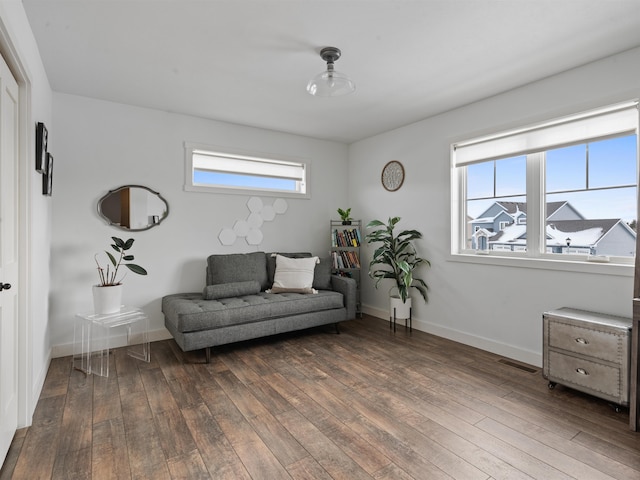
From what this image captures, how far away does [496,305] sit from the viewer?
3.37m

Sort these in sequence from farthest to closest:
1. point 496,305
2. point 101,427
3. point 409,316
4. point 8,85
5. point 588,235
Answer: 1. point 409,316
2. point 496,305
3. point 588,235
4. point 101,427
5. point 8,85

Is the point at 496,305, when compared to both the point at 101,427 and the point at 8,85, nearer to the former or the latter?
the point at 101,427

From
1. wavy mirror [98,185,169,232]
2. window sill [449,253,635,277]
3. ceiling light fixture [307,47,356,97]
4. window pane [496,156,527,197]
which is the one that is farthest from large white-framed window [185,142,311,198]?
window pane [496,156,527,197]

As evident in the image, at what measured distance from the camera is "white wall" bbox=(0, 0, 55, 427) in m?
1.84

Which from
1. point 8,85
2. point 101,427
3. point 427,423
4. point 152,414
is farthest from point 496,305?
point 8,85

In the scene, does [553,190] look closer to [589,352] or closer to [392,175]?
[589,352]

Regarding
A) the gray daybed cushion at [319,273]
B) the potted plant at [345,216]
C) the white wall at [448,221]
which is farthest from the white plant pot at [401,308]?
the potted plant at [345,216]

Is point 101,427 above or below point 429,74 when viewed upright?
below

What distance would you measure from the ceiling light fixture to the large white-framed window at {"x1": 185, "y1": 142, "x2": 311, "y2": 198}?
6.51ft

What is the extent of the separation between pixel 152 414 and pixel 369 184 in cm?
374

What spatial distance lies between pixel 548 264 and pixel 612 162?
92 cm

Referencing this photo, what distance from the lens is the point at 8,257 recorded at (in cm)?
189

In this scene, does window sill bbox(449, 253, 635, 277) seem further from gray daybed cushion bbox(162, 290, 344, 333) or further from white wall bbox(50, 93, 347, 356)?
white wall bbox(50, 93, 347, 356)

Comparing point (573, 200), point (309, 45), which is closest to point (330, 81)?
point (309, 45)
